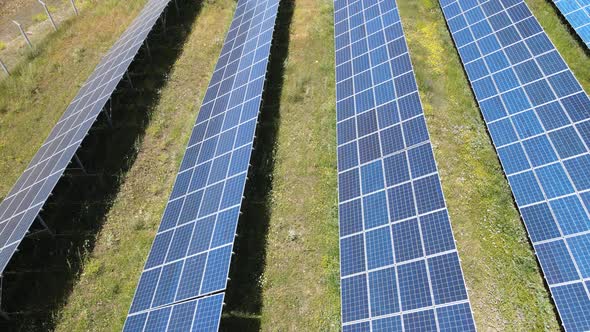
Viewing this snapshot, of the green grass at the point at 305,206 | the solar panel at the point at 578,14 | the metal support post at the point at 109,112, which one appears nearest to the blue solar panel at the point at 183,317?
the green grass at the point at 305,206

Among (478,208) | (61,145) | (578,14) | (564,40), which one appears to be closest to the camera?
(478,208)

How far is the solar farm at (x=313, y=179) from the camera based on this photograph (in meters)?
15.2

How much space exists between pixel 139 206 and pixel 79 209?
277 centimetres

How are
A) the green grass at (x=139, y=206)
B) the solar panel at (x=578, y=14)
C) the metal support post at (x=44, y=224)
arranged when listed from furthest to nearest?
the solar panel at (x=578, y=14) < the metal support post at (x=44, y=224) < the green grass at (x=139, y=206)

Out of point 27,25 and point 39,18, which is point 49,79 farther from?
point 39,18

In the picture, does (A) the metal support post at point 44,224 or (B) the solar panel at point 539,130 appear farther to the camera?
(A) the metal support post at point 44,224

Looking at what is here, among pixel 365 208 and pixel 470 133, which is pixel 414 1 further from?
pixel 365 208

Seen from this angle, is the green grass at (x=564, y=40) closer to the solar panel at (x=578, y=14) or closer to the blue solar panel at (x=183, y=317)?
the solar panel at (x=578, y=14)

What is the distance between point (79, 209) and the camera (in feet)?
68.5

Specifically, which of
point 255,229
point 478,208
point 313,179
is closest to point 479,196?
point 478,208

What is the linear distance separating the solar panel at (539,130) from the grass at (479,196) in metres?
1.01

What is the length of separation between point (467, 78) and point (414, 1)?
992 cm

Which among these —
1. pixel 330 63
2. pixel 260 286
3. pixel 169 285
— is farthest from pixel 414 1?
pixel 169 285

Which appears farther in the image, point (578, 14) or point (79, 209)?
point (578, 14)
